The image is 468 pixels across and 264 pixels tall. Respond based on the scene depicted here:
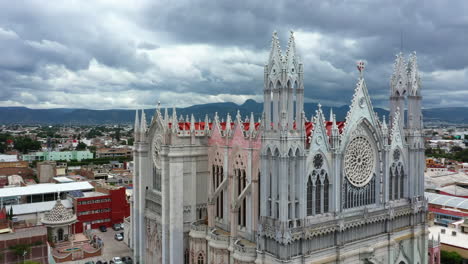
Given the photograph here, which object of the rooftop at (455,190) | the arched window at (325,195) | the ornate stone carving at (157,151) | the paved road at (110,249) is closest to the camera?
the arched window at (325,195)

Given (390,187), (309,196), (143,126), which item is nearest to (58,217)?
(143,126)

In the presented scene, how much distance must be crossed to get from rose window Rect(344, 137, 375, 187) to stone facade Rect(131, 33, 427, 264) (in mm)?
98

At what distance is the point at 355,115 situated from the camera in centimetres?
3528

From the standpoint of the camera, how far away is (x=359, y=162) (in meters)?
36.2

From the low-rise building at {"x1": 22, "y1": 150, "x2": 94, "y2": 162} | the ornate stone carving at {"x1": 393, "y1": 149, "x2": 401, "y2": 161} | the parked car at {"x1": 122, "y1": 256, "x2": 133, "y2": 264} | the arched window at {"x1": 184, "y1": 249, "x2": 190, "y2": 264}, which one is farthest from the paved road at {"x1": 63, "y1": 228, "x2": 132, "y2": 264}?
the low-rise building at {"x1": 22, "y1": 150, "x2": 94, "y2": 162}

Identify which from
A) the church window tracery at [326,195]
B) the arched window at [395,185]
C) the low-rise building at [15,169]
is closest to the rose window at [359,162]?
the church window tracery at [326,195]

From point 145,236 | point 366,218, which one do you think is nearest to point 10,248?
point 145,236

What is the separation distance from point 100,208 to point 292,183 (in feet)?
168

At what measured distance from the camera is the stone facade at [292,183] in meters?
30.8

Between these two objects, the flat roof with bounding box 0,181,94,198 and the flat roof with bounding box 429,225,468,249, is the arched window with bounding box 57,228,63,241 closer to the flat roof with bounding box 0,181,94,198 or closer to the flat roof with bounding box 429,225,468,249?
the flat roof with bounding box 0,181,94,198

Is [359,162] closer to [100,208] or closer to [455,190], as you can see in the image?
[100,208]

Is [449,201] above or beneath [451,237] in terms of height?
above

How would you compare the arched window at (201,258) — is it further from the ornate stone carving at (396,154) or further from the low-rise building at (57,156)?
the low-rise building at (57,156)

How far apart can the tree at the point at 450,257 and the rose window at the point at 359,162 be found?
65.7 feet
